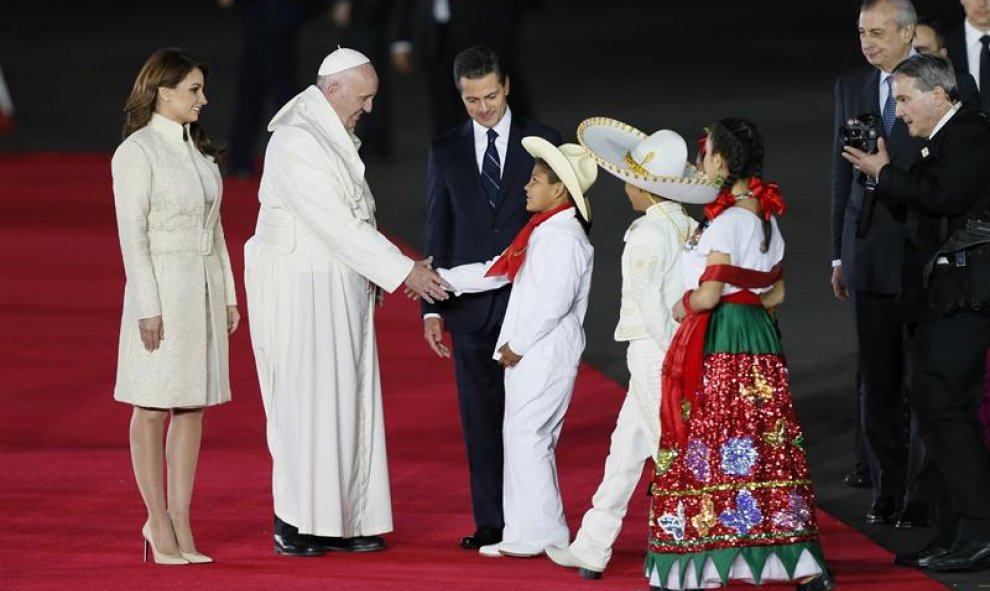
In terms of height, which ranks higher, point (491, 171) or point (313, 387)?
point (491, 171)

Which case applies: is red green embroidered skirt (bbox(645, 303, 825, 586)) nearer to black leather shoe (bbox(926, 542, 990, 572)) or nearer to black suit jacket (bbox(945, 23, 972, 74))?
black leather shoe (bbox(926, 542, 990, 572))

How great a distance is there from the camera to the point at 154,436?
6.94 m

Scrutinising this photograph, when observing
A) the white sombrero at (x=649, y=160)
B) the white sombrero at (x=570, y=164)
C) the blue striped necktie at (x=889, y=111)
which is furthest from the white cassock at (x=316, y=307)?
the blue striped necktie at (x=889, y=111)

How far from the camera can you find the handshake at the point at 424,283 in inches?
280

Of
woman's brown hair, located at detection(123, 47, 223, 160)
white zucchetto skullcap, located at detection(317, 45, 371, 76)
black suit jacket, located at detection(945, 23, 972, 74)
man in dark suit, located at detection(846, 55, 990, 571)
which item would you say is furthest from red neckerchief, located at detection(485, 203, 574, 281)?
black suit jacket, located at detection(945, 23, 972, 74)

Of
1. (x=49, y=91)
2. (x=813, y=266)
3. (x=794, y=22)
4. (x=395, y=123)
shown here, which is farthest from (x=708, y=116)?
(x=794, y=22)

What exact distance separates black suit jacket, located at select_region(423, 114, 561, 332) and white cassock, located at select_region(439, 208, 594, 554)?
0.25 m

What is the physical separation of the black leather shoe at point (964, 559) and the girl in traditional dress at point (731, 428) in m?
0.64

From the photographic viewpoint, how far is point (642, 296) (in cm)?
664

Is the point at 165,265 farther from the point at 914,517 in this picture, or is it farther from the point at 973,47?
the point at 973,47

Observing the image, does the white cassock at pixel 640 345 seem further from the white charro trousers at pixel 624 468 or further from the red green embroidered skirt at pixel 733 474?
the red green embroidered skirt at pixel 733 474

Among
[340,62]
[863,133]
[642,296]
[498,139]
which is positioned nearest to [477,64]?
[498,139]

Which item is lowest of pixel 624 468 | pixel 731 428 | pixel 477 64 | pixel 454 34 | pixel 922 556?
pixel 922 556

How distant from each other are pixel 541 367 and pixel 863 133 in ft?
4.42
